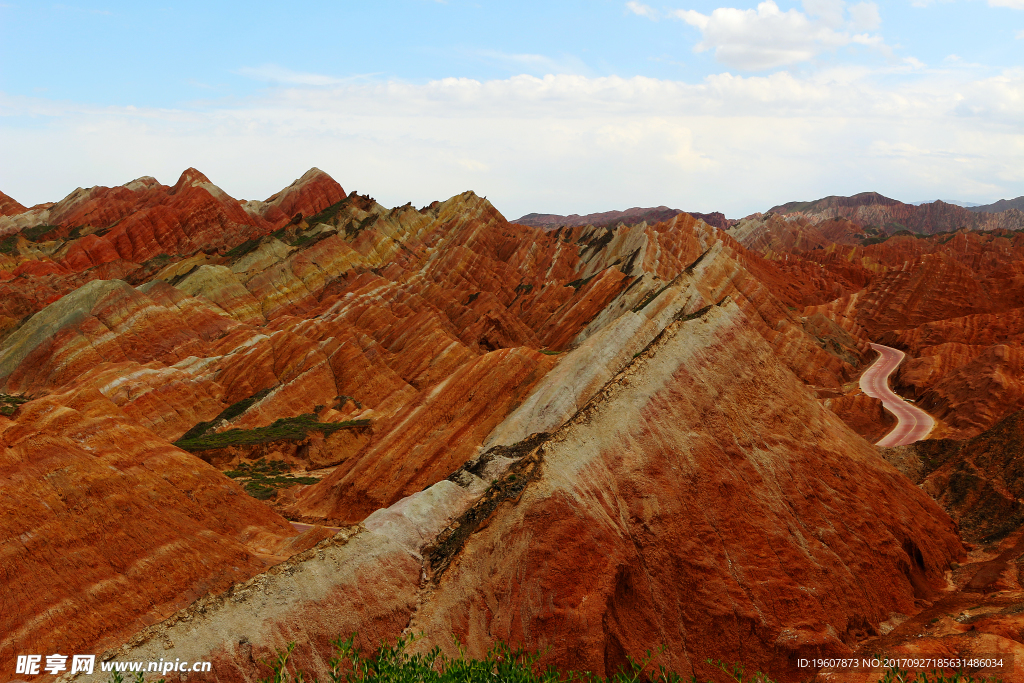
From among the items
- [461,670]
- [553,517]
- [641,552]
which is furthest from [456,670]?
[641,552]

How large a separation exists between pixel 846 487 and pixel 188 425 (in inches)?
2178

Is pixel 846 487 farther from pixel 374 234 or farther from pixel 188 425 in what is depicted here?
pixel 374 234

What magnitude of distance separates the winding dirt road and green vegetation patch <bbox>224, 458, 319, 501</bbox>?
41336 millimetres

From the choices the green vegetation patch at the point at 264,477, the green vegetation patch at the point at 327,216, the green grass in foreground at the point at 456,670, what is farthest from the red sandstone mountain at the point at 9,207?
the green grass in foreground at the point at 456,670

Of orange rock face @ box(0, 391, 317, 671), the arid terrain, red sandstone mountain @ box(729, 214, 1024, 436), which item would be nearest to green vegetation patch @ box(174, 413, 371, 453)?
the arid terrain

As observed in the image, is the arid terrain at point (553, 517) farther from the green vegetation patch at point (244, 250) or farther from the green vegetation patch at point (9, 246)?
the green vegetation patch at point (9, 246)

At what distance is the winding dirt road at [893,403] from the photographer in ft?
157

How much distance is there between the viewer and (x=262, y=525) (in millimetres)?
31375

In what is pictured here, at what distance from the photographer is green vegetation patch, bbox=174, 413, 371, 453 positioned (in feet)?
170

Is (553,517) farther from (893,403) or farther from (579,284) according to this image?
(579,284)

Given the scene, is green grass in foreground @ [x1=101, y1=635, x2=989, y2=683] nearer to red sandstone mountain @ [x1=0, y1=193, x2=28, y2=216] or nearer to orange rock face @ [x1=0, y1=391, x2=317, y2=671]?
orange rock face @ [x1=0, y1=391, x2=317, y2=671]

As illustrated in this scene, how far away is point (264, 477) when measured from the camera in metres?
47.4

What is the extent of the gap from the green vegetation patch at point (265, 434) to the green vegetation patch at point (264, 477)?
2643 millimetres

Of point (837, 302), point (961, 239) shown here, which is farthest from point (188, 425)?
point (961, 239)
